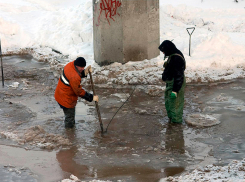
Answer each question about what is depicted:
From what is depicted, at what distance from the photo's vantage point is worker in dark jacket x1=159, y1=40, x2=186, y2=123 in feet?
21.1

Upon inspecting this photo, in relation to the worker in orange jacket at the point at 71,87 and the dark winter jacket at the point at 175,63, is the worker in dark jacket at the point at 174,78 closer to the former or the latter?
the dark winter jacket at the point at 175,63

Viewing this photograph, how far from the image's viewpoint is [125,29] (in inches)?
420

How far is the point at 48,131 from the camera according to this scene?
6.50 meters

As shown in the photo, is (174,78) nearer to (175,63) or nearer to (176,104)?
(175,63)

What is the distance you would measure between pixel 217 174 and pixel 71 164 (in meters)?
2.09

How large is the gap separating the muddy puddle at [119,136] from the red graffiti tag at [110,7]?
2.59 metres

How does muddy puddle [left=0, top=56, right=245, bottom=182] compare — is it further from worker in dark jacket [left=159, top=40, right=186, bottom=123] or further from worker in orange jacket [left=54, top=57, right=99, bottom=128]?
worker in orange jacket [left=54, top=57, right=99, bottom=128]

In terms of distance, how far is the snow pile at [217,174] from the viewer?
13.9 ft

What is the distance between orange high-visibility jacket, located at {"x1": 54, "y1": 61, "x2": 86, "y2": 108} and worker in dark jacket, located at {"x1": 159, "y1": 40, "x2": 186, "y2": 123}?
164cm

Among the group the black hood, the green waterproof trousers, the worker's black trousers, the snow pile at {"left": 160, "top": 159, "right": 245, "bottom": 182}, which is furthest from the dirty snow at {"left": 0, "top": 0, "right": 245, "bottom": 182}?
the black hood

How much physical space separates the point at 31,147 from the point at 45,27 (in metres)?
11.5

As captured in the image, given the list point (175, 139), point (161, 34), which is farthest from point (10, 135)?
point (161, 34)

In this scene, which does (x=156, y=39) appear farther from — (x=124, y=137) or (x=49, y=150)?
(x=49, y=150)

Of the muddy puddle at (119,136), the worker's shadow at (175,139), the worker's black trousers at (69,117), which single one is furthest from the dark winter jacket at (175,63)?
A: the worker's black trousers at (69,117)
